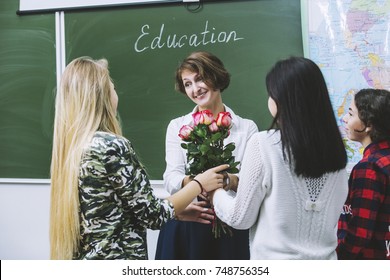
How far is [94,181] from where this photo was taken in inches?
56.6

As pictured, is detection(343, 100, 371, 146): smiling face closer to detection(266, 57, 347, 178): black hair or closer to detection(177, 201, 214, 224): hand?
detection(266, 57, 347, 178): black hair

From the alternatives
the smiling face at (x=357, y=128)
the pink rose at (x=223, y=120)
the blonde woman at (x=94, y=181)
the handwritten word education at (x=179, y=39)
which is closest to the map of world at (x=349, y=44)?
the handwritten word education at (x=179, y=39)

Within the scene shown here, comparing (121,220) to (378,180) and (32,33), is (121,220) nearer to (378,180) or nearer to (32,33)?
(378,180)

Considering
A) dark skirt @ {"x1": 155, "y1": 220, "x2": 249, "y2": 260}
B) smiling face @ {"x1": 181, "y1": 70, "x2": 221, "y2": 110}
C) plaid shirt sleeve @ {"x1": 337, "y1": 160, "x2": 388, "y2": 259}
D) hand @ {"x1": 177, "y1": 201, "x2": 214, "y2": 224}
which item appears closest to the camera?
plaid shirt sleeve @ {"x1": 337, "y1": 160, "x2": 388, "y2": 259}

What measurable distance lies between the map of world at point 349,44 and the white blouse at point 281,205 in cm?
126

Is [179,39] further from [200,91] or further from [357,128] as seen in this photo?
[357,128]

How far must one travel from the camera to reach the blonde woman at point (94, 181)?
4.70ft

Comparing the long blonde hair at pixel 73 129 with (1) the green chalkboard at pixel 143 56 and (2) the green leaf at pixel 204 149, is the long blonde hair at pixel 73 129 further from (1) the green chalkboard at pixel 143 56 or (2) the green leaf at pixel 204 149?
(1) the green chalkboard at pixel 143 56

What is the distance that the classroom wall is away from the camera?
3053 mm

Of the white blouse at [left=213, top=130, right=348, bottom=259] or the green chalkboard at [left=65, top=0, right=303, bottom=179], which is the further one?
the green chalkboard at [left=65, top=0, right=303, bottom=179]

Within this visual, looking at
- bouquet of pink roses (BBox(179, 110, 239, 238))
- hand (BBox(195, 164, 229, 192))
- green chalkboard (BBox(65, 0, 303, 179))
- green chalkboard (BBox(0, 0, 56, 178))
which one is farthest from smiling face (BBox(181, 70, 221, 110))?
green chalkboard (BBox(0, 0, 56, 178))

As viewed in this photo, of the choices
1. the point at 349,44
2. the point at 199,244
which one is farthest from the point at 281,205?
the point at 349,44

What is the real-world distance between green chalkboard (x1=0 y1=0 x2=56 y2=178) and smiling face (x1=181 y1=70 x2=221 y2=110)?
3.70 ft

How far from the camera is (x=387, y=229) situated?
1.58 m
